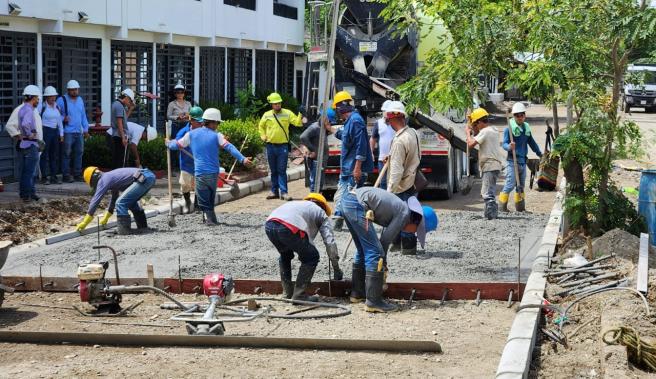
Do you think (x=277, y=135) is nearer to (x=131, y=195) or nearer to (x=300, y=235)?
(x=131, y=195)

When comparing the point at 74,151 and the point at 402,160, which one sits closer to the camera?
the point at 402,160

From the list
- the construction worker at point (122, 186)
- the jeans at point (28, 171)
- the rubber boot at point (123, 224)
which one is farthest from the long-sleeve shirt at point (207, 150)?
the jeans at point (28, 171)

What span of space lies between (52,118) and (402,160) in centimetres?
879

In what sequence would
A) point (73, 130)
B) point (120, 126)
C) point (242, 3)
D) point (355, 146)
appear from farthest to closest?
point (242, 3) < point (73, 130) < point (120, 126) < point (355, 146)

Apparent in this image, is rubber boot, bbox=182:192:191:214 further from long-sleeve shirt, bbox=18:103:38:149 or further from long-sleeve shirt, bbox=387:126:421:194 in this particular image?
long-sleeve shirt, bbox=387:126:421:194

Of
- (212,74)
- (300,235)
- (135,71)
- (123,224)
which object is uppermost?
(212,74)

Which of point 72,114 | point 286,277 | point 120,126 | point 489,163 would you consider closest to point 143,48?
point 72,114

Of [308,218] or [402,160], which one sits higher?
[402,160]

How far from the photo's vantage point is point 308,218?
10.3 m

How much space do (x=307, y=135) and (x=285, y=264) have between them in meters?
6.78

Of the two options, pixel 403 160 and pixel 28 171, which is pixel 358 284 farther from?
pixel 28 171

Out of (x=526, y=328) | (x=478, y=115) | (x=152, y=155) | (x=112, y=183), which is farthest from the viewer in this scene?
(x=152, y=155)

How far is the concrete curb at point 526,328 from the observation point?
25.1 ft

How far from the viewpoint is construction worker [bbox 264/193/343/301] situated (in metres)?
10.1
